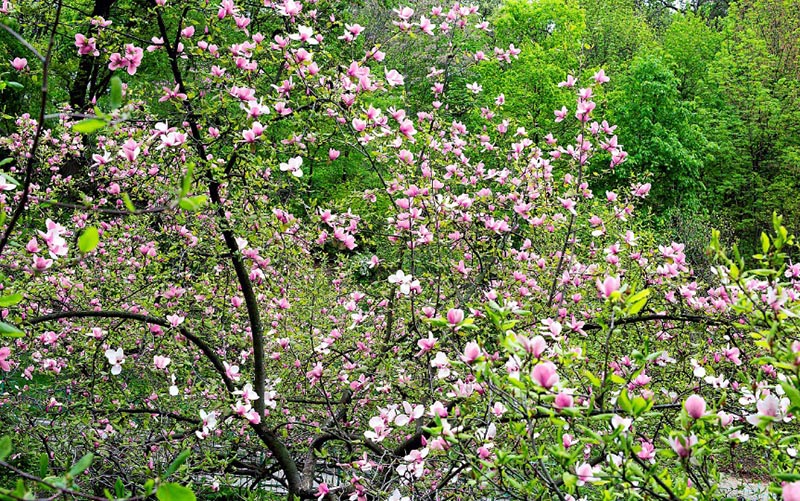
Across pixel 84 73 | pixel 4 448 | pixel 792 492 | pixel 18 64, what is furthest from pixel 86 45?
pixel 84 73

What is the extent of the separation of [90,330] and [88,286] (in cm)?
72

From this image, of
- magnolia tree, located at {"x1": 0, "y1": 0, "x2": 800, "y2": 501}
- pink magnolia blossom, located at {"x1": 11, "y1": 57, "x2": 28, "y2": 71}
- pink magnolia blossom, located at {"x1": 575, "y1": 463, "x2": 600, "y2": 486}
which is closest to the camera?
pink magnolia blossom, located at {"x1": 575, "y1": 463, "x2": 600, "y2": 486}

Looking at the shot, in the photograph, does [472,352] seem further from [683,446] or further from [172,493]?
[172,493]

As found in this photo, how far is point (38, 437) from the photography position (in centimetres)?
402

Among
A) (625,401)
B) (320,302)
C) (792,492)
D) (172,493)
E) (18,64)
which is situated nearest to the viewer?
(172,493)

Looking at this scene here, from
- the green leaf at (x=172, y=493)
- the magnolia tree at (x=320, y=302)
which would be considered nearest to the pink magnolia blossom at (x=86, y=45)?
the magnolia tree at (x=320, y=302)

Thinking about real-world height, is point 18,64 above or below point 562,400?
below

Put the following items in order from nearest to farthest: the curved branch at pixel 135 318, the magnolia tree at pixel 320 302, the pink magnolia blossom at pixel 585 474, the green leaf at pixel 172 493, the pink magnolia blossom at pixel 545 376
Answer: the green leaf at pixel 172 493 < the pink magnolia blossom at pixel 545 376 < the pink magnolia blossom at pixel 585 474 < the magnolia tree at pixel 320 302 < the curved branch at pixel 135 318

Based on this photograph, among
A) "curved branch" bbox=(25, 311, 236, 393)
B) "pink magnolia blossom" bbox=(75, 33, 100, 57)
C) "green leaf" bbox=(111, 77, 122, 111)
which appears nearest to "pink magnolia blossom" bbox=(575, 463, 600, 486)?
"green leaf" bbox=(111, 77, 122, 111)

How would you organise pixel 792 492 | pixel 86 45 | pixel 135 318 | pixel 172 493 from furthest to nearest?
pixel 135 318, pixel 86 45, pixel 792 492, pixel 172 493

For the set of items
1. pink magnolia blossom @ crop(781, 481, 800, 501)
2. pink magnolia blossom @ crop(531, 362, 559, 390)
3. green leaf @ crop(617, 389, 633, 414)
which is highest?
pink magnolia blossom @ crop(781, 481, 800, 501)

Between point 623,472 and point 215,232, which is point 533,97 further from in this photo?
point 623,472

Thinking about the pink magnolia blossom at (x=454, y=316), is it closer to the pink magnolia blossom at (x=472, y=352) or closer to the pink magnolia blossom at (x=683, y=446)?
the pink magnolia blossom at (x=472, y=352)

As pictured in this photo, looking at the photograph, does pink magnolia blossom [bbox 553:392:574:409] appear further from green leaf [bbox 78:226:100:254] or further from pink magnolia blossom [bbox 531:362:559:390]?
green leaf [bbox 78:226:100:254]
